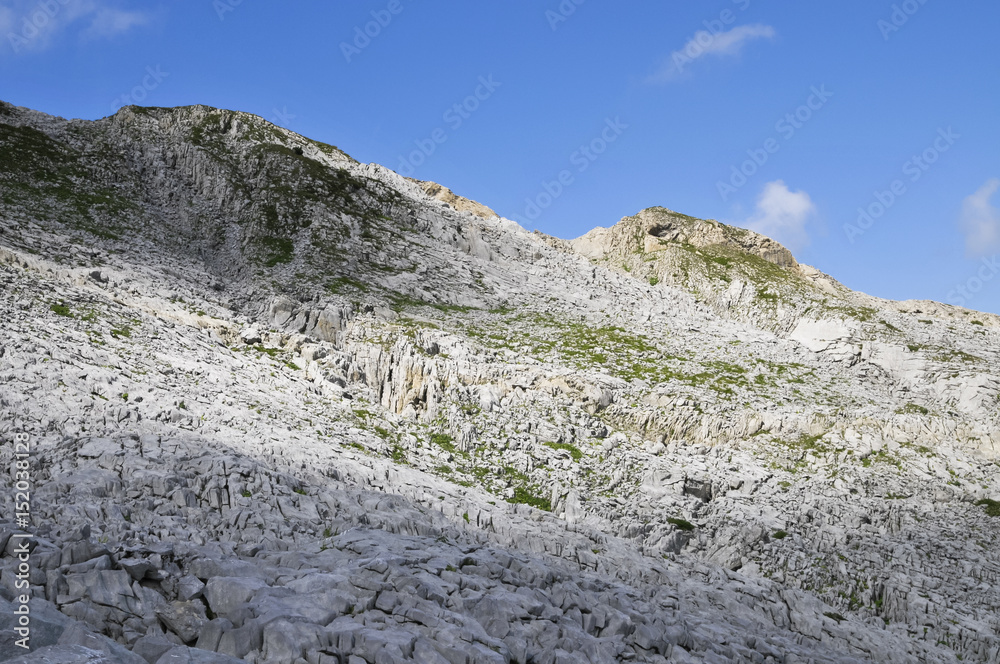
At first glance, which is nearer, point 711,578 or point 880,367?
point 711,578

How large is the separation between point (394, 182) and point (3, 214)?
40.1m

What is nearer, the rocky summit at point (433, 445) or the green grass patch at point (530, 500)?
the rocky summit at point (433, 445)

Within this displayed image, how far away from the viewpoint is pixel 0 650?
1224 cm

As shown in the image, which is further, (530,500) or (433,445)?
(433,445)

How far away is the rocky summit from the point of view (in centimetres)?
1822

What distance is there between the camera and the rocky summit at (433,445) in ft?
59.8

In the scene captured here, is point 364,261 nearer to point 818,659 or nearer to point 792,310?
point 792,310

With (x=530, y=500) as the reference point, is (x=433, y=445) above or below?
above

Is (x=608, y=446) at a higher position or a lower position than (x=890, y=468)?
lower

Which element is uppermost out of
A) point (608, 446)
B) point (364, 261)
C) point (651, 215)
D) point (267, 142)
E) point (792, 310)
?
point (651, 215)

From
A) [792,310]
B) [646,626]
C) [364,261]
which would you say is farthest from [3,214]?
[792,310]

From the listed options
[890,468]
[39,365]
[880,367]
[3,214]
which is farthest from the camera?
[3,214]

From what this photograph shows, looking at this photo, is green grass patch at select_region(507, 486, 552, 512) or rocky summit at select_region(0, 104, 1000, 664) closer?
rocky summit at select_region(0, 104, 1000, 664)

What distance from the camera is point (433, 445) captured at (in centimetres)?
3906
